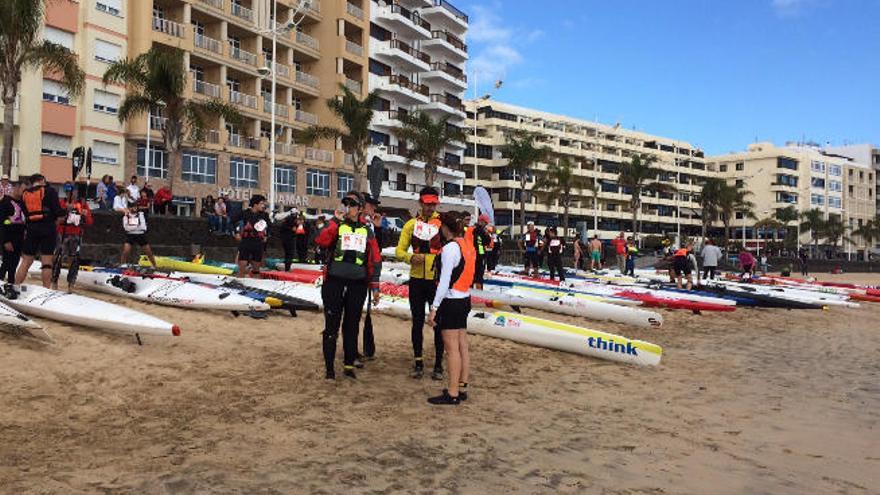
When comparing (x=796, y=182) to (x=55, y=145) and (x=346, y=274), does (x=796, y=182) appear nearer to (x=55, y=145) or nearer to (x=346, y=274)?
(x=55, y=145)

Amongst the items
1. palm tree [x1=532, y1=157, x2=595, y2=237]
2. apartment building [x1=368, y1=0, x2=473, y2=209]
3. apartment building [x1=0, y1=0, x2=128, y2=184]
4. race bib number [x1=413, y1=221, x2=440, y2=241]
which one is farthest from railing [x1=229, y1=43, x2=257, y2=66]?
race bib number [x1=413, y1=221, x2=440, y2=241]

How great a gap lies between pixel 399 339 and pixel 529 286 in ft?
24.4

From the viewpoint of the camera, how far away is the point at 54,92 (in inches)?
1353

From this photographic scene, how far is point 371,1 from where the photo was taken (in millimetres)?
55031

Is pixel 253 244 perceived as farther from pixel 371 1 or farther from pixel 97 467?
pixel 371 1

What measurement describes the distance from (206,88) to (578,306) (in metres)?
32.3

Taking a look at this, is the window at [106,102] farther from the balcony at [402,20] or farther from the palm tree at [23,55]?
the balcony at [402,20]

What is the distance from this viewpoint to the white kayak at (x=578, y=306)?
13.8m

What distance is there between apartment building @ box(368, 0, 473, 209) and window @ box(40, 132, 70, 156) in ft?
76.4

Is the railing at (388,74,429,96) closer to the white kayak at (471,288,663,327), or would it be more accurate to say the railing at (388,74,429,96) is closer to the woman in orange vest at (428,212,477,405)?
the white kayak at (471,288,663,327)

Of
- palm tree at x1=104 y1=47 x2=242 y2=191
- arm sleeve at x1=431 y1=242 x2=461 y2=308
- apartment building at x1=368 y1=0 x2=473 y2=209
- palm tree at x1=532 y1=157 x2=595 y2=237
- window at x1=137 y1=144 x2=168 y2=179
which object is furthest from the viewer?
palm tree at x1=532 y1=157 x2=595 y2=237

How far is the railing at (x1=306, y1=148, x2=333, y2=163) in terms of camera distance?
47.2 meters

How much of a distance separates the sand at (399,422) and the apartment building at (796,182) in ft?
328

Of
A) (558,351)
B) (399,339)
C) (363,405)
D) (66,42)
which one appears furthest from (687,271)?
(66,42)
